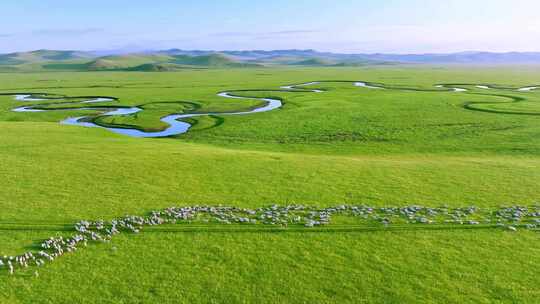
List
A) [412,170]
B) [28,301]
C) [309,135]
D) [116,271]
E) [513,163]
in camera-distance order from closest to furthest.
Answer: [28,301] < [116,271] < [412,170] < [513,163] < [309,135]

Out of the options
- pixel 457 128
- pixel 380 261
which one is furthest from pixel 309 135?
pixel 380 261

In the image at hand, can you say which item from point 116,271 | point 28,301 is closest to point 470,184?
point 116,271

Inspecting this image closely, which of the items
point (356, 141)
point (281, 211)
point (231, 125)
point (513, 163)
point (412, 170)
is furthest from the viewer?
point (231, 125)

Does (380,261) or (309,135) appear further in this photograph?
(309,135)

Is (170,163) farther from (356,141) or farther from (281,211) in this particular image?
(356,141)

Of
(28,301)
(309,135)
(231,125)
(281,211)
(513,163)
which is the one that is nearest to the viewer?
(28,301)

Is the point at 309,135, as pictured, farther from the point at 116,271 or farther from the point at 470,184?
the point at 116,271
